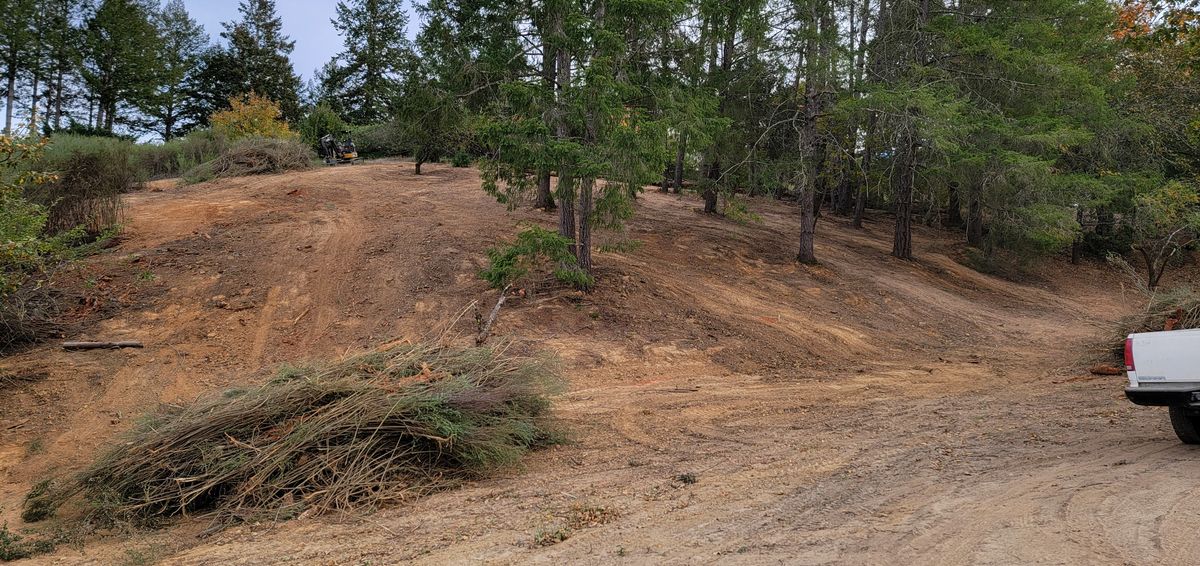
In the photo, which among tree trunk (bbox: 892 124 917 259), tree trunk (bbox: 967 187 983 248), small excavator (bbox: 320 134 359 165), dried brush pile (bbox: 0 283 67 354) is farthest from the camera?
small excavator (bbox: 320 134 359 165)

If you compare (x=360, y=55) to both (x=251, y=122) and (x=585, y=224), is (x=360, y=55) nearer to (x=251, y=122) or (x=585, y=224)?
(x=251, y=122)

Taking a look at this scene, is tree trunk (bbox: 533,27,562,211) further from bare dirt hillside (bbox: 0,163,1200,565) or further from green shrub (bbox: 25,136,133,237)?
green shrub (bbox: 25,136,133,237)

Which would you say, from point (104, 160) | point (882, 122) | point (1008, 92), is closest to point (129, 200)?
point (104, 160)

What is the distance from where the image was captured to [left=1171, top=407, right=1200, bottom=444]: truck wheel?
6754 mm

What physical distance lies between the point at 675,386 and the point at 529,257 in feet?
12.0

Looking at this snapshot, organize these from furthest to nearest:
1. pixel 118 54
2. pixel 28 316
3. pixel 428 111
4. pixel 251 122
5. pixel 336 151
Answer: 1. pixel 118 54
2. pixel 251 122
3. pixel 336 151
4. pixel 428 111
5. pixel 28 316

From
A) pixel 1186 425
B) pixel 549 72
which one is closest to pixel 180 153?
pixel 549 72

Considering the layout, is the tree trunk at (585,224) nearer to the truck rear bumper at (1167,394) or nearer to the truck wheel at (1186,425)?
the truck rear bumper at (1167,394)

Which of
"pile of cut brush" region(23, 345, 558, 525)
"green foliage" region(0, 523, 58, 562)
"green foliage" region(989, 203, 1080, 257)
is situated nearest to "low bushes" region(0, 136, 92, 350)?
"pile of cut brush" region(23, 345, 558, 525)

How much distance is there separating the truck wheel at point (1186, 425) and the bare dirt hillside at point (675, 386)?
10.1 inches

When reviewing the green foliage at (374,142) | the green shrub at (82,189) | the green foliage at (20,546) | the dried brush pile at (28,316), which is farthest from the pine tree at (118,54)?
the green foliage at (20,546)

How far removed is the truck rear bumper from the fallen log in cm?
1275

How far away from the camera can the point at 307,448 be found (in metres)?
6.57

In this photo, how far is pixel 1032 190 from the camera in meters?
18.6
